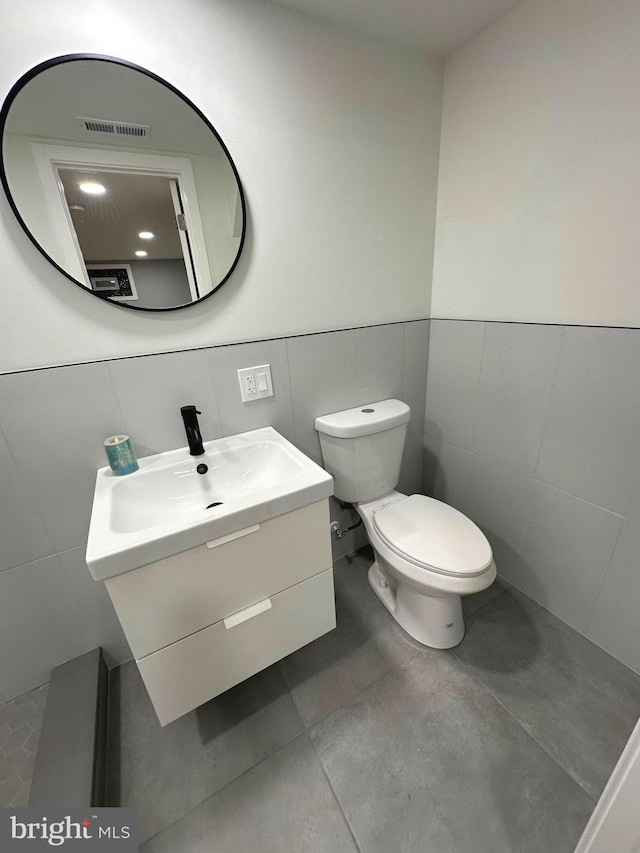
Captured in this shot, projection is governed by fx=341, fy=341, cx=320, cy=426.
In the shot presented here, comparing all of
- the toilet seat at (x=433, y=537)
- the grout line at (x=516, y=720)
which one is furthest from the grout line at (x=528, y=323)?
the grout line at (x=516, y=720)

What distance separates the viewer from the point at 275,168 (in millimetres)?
1061

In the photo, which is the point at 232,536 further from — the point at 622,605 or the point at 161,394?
the point at 622,605

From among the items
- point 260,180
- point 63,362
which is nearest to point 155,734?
point 63,362

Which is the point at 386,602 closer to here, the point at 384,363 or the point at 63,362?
the point at 384,363

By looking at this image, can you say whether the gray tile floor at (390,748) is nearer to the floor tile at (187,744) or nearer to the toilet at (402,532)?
the floor tile at (187,744)

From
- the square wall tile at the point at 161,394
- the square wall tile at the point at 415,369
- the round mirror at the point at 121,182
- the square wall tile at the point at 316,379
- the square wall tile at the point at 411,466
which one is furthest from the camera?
the square wall tile at the point at 411,466

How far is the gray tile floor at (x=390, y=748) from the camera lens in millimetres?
868

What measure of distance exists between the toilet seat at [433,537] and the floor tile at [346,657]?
426 mm

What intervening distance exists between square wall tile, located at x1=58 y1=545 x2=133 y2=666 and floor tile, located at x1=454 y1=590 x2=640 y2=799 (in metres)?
1.26

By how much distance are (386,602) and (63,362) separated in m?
1.43

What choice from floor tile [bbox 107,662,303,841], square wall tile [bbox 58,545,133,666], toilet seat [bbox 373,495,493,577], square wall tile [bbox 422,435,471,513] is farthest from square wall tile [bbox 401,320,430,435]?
square wall tile [bbox 58,545,133,666]

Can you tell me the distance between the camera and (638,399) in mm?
982

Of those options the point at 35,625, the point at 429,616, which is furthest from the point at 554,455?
the point at 35,625

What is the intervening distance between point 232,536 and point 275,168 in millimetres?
1093
